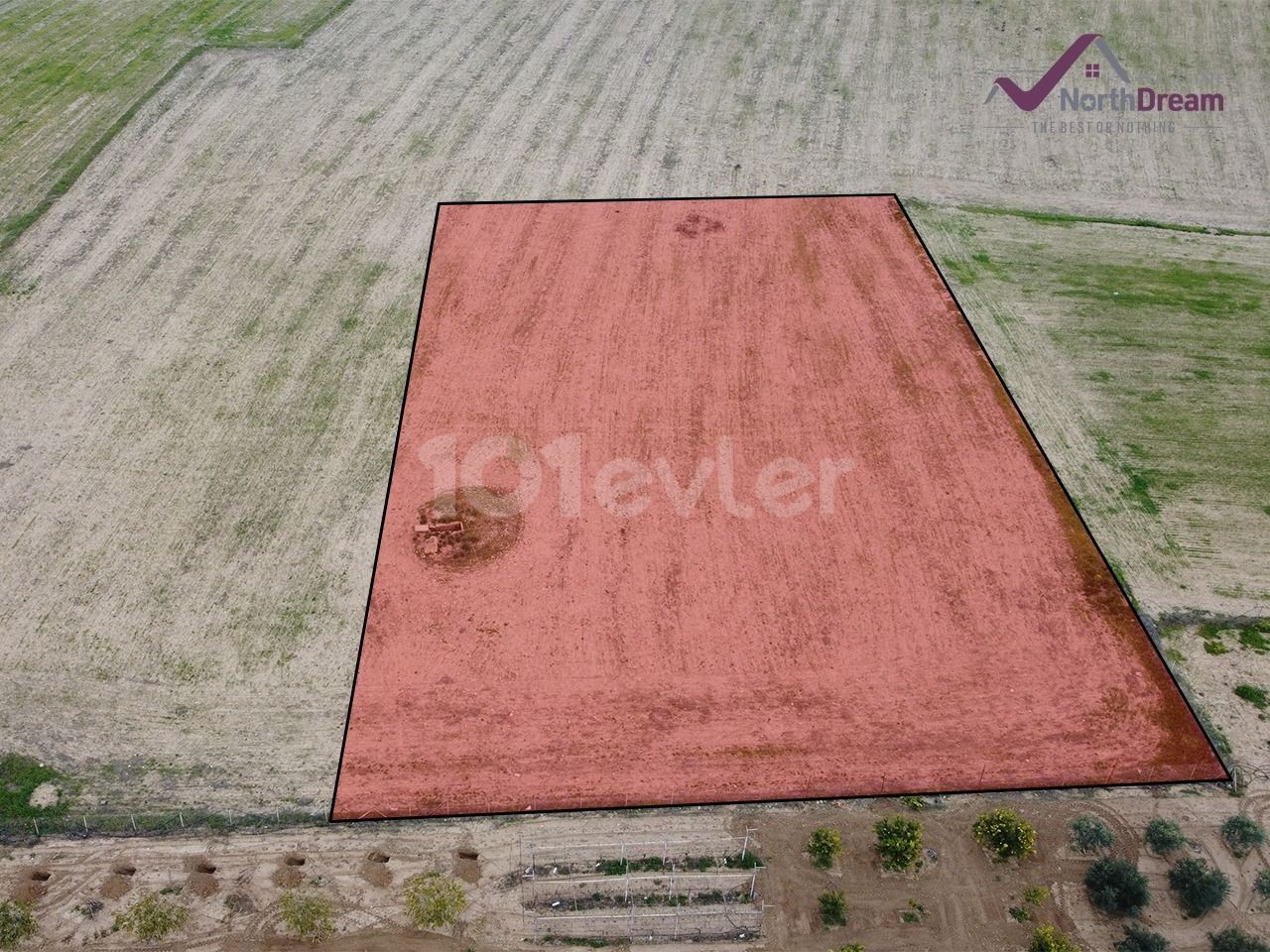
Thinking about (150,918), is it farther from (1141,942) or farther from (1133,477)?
(1133,477)

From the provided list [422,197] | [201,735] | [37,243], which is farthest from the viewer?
[422,197]

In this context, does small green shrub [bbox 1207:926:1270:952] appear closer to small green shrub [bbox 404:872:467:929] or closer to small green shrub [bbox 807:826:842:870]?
small green shrub [bbox 807:826:842:870]

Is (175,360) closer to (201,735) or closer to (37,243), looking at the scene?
(37,243)

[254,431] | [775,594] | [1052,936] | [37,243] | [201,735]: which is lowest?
[1052,936]

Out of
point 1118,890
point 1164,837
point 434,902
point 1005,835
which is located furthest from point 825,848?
point 434,902

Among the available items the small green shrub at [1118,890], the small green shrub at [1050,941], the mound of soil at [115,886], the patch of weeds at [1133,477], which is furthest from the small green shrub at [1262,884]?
the mound of soil at [115,886]

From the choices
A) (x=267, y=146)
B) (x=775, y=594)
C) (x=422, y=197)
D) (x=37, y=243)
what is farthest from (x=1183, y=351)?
(x=37, y=243)

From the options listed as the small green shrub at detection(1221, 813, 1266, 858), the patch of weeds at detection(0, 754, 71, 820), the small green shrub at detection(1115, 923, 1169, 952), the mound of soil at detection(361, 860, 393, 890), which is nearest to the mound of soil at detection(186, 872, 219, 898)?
the mound of soil at detection(361, 860, 393, 890)
